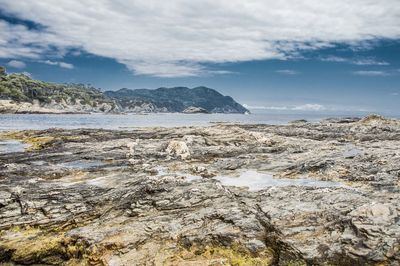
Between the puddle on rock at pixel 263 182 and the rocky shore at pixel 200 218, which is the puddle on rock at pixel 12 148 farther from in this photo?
the puddle on rock at pixel 263 182

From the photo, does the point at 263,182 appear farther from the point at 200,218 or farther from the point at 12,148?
the point at 12,148

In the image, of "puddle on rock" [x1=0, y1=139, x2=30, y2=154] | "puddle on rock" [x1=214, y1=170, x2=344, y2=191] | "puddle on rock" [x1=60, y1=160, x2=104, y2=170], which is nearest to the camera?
"puddle on rock" [x1=214, y1=170, x2=344, y2=191]

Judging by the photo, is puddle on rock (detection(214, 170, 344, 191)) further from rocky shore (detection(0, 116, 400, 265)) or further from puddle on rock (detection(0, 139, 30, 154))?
puddle on rock (detection(0, 139, 30, 154))

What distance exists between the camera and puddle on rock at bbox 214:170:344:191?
29.2m

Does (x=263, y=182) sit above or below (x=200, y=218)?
above

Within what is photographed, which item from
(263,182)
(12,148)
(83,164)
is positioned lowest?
(12,148)

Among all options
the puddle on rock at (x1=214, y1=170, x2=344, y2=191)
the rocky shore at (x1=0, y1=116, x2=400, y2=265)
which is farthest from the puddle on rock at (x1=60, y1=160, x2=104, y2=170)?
the puddle on rock at (x1=214, y1=170, x2=344, y2=191)

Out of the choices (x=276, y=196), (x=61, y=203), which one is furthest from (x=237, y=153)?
(x=61, y=203)

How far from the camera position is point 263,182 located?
1201 inches

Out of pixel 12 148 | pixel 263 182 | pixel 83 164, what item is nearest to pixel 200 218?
pixel 263 182

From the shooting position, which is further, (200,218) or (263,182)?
(263,182)

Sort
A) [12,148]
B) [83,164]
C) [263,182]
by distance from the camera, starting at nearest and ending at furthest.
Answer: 1. [263,182]
2. [83,164]
3. [12,148]

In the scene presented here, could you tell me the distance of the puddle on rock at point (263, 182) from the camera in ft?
96.0

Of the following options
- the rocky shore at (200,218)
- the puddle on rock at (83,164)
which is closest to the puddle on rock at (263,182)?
the rocky shore at (200,218)
